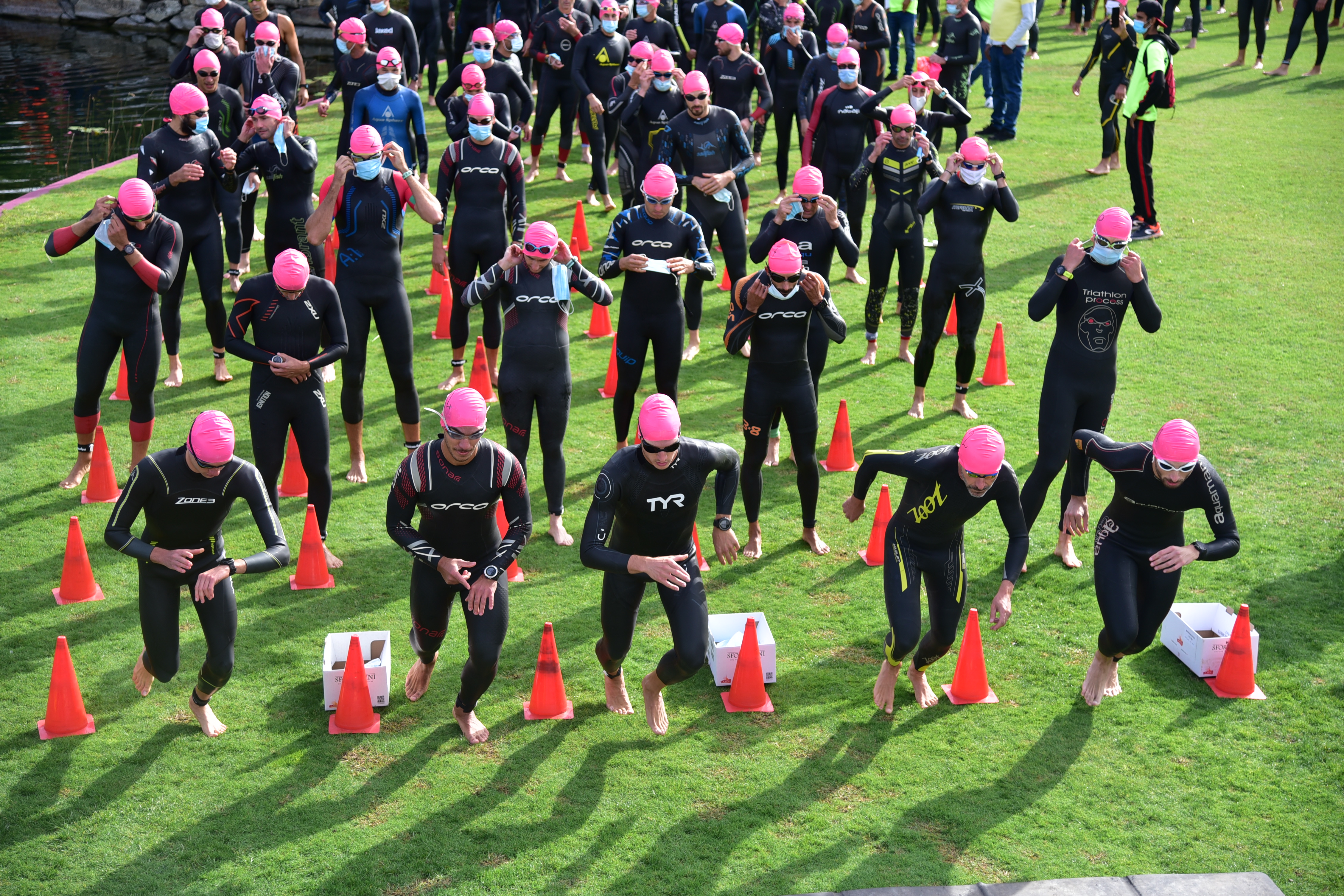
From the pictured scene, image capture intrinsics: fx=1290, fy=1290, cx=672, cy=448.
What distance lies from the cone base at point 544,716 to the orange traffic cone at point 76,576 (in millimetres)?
3470

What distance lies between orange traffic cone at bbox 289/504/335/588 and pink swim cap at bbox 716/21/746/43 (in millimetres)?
8600

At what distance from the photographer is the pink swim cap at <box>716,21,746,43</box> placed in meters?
15.4

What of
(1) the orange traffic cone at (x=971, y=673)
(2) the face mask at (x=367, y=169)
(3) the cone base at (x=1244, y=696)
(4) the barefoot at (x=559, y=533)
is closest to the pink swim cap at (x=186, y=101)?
(2) the face mask at (x=367, y=169)

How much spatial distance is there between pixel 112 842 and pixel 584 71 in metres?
12.9

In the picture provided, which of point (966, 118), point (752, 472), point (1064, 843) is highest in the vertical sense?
point (966, 118)

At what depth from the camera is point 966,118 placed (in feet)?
48.0

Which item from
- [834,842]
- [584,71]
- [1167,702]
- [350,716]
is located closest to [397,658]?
[350,716]

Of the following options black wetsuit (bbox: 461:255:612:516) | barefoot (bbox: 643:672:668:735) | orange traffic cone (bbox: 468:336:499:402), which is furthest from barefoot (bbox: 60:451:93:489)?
barefoot (bbox: 643:672:668:735)

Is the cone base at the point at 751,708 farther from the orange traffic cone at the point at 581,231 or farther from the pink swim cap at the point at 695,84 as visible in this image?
the orange traffic cone at the point at 581,231

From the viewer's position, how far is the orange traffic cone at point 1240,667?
8.46 meters

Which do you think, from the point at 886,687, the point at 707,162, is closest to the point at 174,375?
the point at 707,162

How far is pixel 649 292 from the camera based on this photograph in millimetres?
10789

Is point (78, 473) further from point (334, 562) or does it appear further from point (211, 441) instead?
point (211, 441)

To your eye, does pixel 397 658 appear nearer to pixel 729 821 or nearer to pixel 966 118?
Result: pixel 729 821
